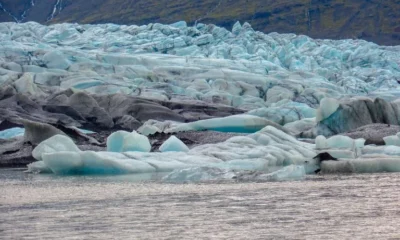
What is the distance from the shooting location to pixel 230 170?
2123cm

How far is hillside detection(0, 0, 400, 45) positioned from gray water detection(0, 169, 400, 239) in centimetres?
10148

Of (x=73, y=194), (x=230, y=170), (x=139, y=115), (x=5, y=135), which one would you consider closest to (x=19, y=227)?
(x=73, y=194)

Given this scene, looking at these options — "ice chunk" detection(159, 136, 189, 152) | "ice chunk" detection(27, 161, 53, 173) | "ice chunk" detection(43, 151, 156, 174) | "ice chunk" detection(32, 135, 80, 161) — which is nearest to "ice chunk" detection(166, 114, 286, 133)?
"ice chunk" detection(159, 136, 189, 152)

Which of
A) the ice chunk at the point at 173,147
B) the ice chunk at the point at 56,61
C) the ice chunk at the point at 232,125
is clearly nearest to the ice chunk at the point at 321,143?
the ice chunk at the point at 173,147

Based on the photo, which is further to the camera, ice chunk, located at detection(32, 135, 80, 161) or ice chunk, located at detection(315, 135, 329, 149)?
ice chunk, located at detection(315, 135, 329, 149)

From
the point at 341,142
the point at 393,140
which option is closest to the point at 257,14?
the point at 393,140

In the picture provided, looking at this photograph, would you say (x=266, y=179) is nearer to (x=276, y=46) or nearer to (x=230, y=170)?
(x=230, y=170)

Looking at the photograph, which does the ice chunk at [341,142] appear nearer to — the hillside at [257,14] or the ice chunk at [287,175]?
the ice chunk at [287,175]

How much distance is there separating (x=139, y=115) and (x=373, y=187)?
72.6 feet

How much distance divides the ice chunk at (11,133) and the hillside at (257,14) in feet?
297

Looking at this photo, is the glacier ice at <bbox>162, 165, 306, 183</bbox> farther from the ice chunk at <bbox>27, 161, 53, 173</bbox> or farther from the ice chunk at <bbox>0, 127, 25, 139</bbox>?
the ice chunk at <bbox>0, 127, 25, 139</bbox>

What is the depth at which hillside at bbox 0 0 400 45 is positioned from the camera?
12375cm

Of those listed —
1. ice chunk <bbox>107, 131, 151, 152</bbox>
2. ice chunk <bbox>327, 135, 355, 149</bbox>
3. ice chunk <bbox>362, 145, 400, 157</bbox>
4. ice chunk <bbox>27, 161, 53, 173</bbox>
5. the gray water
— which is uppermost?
ice chunk <bbox>107, 131, 151, 152</bbox>

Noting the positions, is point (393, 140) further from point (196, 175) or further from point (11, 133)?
point (11, 133)
